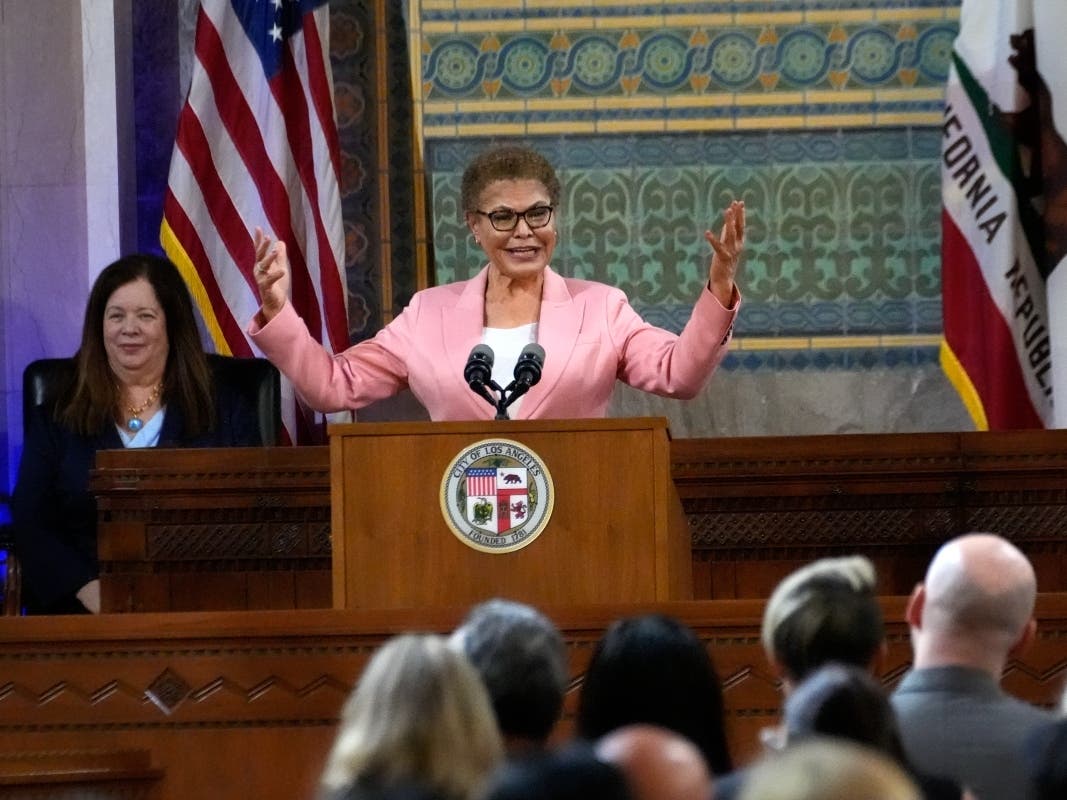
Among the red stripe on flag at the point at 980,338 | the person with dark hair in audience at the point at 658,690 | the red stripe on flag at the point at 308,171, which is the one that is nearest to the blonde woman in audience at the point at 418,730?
the person with dark hair in audience at the point at 658,690

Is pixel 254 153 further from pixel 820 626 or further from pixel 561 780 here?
pixel 561 780

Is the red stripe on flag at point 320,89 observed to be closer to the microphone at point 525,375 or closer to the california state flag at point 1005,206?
the california state flag at point 1005,206

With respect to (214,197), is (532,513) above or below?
below

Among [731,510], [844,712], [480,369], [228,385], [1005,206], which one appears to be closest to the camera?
[844,712]

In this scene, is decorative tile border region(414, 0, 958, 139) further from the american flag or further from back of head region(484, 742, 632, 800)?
back of head region(484, 742, 632, 800)

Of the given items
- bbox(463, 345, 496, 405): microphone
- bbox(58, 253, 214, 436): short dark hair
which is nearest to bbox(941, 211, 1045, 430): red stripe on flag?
bbox(58, 253, 214, 436): short dark hair

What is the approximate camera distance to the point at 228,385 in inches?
251

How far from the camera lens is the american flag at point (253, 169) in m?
7.75

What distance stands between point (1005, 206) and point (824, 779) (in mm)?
5657

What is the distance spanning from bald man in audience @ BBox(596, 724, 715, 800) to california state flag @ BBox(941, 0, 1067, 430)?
199 inches

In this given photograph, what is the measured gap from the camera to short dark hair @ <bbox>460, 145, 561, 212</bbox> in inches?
223

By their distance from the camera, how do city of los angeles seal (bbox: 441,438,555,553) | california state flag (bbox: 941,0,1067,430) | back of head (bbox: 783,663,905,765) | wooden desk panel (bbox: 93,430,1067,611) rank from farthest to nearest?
california state flag (bbox: 941,0,1067,430) < wooden desk panel (bbox: 93,430,1067,611) < city of los angeles seal (bbox: 441,438,555,553) < back of head (bbox: 783,663,905,765)


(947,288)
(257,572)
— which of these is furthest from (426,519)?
(947,288)

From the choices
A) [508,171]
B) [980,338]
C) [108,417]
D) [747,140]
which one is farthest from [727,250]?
[747,140]
